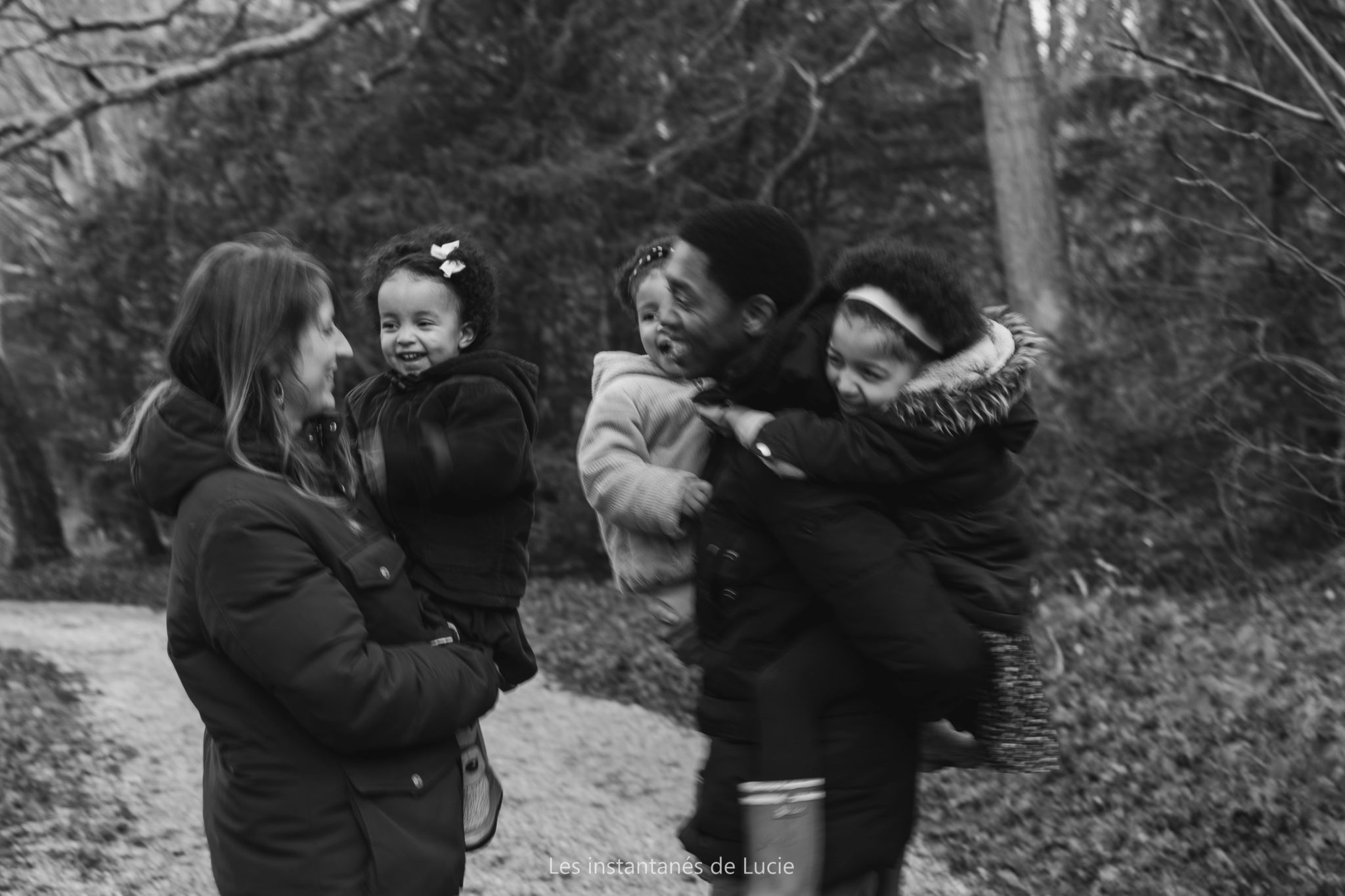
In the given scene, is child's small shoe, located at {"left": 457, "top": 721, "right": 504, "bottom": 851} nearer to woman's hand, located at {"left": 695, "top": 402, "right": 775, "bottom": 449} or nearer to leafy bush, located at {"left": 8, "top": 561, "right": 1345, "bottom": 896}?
woman's hand, located at {"left": 695, "top": 402, "right": 775, "bottom": 449}

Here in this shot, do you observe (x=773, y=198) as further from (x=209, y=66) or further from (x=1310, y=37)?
(x=1310, y=37)

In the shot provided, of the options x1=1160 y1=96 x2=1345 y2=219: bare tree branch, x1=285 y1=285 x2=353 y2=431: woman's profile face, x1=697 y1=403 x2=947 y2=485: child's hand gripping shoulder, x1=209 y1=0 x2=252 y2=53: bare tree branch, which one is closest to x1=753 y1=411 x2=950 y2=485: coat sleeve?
x1=697 y1=403 x2=947 y2=485: child's hand gripping shoulder

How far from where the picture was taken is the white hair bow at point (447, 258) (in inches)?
127

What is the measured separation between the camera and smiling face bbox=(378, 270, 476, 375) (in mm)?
3176

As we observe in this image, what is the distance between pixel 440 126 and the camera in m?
16.2

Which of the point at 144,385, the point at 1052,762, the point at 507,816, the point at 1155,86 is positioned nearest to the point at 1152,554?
the point at 1155,86

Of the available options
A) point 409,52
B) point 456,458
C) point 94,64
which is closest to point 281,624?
point 456,458

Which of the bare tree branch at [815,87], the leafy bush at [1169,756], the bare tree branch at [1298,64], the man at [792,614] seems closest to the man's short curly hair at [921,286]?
the man at [792,614]

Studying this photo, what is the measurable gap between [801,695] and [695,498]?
0.65 meters

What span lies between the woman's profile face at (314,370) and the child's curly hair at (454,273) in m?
0.63

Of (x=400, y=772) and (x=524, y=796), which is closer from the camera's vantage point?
(x=400, y=772)

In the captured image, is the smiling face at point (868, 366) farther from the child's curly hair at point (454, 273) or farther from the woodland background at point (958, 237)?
the woodland background at point (958, 237)

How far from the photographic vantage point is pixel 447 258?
128 inches

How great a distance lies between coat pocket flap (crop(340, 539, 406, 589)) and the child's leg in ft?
2.42
